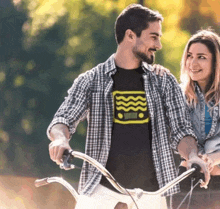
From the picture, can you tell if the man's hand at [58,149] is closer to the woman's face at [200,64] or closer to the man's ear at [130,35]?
the man's ear at [130,35]

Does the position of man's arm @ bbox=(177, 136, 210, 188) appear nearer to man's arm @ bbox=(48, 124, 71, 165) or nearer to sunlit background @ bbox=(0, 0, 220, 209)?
man's arm @ bbox=(48, 124, 71, 165)

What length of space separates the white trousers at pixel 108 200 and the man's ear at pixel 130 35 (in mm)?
764

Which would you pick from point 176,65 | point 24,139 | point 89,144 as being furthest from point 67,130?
point 24,139

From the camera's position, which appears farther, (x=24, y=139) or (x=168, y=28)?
(x=24, y=139)

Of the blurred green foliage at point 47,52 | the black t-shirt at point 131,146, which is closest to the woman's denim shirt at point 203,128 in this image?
the black t-shirt at point 131,146

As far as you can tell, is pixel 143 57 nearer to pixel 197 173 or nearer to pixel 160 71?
pixel 160 71

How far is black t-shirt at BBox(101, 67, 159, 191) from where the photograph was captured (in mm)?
2762

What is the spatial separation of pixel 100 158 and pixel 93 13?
7.55m

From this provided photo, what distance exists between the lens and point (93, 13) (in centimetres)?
1008

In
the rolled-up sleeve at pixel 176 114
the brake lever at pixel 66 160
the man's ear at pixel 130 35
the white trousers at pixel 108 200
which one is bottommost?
the white trousers at pixel 108 200

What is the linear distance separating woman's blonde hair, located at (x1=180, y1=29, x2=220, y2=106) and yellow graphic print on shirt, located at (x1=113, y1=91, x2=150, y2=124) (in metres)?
0.51

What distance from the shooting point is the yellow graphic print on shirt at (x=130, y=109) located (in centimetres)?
277

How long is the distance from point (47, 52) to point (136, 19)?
7.90m

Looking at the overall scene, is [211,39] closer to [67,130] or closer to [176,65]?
[67,130]
